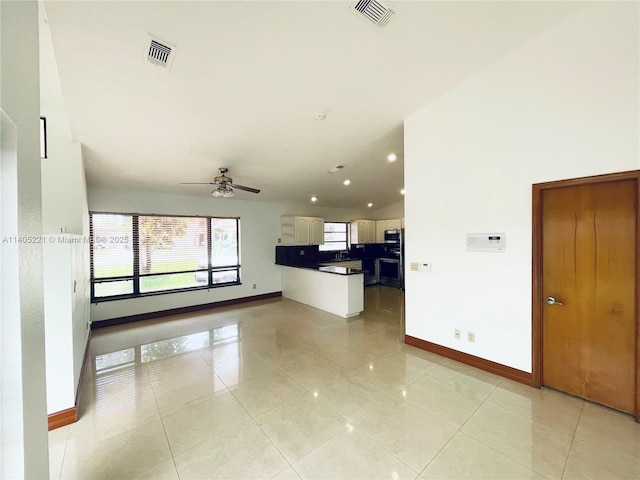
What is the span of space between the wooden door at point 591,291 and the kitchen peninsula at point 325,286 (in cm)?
278

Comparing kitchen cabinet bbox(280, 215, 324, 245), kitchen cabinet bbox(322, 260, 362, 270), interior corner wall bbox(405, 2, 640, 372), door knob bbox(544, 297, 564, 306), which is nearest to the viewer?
interior corner wall bbox(405, 2, 640, 372)

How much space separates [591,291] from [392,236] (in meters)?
5.34

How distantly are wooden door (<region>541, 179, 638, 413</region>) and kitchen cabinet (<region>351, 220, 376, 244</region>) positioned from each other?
5.41 metres

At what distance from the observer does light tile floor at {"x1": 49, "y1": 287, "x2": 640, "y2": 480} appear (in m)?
1.70

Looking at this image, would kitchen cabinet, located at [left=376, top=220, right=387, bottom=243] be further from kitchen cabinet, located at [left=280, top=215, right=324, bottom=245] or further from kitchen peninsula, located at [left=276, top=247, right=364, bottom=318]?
kitchen peninsula, located at [left=276, top=247, right=364, bottom=318]

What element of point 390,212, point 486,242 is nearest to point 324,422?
point 486,242

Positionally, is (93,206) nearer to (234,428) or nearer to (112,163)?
(112,163)

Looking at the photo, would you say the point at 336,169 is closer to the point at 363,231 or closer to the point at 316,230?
the point at 316,230

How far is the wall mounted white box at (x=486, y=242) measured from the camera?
274cm

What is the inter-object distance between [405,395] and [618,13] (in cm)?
367

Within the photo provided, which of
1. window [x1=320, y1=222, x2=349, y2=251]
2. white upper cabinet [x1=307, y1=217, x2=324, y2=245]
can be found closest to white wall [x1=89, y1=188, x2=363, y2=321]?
window [x1=320, y1=222, x2=349, y2=251]

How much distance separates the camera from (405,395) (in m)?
2.46

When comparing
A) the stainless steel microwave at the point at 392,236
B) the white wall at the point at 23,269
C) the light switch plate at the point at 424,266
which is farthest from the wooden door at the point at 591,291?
the stainless steel microwave at the point at 392,236

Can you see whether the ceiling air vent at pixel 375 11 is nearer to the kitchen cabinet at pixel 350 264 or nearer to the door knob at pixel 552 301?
the door knob at pixel 552 301
